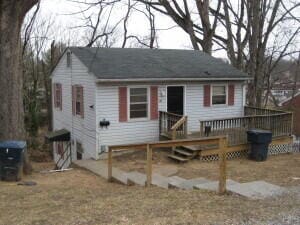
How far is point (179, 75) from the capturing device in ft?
52.6

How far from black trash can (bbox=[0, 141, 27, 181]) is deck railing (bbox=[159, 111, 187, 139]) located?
5.72m

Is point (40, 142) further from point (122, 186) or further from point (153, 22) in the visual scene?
point (122, 186)

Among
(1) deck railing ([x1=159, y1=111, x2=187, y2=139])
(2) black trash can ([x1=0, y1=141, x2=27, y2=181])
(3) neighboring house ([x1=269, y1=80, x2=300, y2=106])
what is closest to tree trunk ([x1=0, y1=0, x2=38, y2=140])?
(2) black trash can ([x1=0, y1=141, x2=27, y2=181])

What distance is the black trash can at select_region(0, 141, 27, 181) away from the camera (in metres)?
Result: 10.4

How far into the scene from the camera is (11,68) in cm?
1105


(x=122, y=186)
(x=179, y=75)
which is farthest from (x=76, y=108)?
(x=122, y=186)

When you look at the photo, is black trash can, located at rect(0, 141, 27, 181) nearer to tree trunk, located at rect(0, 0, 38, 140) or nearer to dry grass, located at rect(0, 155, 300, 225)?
tree trunk, located at rect(0, 0, 38, 140)

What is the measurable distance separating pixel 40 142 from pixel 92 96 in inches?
474

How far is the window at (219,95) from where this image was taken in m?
17.3

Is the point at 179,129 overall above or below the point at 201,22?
below

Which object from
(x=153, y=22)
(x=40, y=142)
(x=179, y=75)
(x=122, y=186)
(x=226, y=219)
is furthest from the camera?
(x=153, y=22)

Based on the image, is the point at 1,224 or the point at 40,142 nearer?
the point at 1,224

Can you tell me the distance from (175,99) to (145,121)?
1700mm

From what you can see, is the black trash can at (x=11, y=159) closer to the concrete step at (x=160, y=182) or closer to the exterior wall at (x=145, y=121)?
the concrete step at (x=160, y=182)
